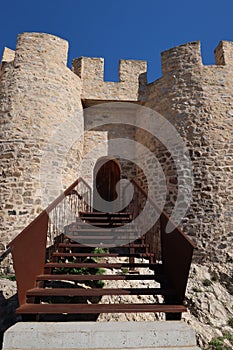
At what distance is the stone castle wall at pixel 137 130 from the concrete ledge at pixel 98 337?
4.36 metres

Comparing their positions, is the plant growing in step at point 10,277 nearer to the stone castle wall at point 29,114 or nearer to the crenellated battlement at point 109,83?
the stone castle wall at point 29,114

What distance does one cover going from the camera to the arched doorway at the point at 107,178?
9.59m

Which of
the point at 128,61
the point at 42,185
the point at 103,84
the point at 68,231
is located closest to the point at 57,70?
the point at 103,84

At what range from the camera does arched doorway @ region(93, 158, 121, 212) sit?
9.59 metres

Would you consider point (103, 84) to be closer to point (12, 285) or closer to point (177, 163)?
point (177, 163)

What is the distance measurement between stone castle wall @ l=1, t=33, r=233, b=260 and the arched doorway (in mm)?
542

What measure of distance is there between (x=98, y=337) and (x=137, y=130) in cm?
771

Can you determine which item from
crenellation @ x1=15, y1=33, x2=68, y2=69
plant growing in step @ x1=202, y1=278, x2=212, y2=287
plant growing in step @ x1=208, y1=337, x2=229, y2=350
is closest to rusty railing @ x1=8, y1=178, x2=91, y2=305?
plant growing in step @ x1=208, y1=337, x2=229, y2=350

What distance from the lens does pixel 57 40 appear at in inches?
343

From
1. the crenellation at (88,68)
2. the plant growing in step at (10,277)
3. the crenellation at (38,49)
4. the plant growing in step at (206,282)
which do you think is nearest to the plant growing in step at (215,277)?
the plant growing in step at (206,282)

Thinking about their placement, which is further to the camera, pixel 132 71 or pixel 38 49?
pixel 132 71

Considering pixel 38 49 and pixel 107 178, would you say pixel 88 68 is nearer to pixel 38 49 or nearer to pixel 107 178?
A: pixel 38 49

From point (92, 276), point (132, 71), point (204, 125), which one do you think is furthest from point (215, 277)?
point (132, 71)

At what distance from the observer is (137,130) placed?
31.9ft
